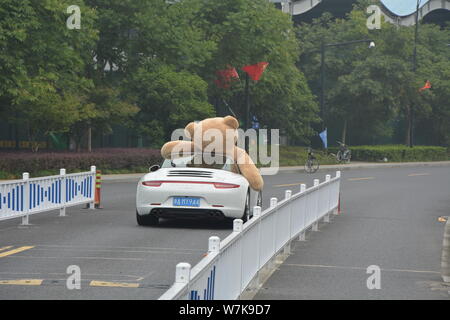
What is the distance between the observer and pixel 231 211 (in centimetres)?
1545

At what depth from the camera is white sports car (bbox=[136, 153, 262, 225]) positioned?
1532 cm

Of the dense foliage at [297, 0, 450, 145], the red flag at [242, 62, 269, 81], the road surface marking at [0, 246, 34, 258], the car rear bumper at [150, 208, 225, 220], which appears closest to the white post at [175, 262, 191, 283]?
the road surface marking at [0, 246, 34, 258]

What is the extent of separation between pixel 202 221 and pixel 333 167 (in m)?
32.7

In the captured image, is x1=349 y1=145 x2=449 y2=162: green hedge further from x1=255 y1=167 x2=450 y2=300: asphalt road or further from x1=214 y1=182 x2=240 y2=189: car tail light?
x1=214 y1=182 x2=240 y2=189: car tail light

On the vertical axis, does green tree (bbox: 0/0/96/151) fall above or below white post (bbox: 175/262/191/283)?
above

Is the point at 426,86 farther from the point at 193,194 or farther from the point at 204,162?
the point at 193,194

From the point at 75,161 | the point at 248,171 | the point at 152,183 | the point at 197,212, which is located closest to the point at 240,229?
the point at 197,212

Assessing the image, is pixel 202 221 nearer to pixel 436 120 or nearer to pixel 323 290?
pixel 323 290

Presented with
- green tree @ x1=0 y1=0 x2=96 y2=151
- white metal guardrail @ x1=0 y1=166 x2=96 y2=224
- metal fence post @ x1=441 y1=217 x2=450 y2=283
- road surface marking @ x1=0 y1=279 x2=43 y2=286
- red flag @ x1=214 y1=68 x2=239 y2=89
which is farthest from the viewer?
red flag @ x1=214 y1=68 x2=239 y2=89

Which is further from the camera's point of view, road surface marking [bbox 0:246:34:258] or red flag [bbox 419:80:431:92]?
red flag [bbox 419:80:431:92]

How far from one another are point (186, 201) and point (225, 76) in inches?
1181

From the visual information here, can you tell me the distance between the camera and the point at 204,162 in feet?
53.2

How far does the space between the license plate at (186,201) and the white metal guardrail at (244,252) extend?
1.88 m

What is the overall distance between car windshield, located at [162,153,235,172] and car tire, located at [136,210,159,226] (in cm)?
99
